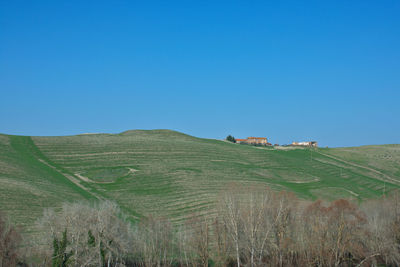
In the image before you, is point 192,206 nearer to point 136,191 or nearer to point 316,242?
point 136,191

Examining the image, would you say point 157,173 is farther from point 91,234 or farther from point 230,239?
point 91,234

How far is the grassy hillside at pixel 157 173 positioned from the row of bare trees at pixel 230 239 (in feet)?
48.4

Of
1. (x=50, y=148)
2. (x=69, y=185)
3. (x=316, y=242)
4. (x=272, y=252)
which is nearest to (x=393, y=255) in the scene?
(x=316, y=242)

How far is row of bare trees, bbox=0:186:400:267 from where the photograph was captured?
49.6 m

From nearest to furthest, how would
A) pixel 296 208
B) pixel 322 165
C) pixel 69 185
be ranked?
pixel 296 208 < pixel 69 185 < pixel 322 165

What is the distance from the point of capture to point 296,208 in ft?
220

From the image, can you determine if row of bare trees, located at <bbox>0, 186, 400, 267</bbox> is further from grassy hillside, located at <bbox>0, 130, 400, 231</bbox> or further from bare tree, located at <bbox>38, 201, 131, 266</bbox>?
grassy hillside, located at <bbox>0, 130, 400, 231</bbox>

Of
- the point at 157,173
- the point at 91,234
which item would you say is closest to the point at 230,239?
the point at 91,234

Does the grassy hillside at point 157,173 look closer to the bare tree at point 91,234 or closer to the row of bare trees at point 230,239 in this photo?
the bare tree at point 91,234

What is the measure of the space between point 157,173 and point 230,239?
46796mm

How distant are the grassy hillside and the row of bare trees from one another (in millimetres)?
14762

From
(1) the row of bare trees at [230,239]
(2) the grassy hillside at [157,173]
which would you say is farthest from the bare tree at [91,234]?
(2) the grassy hillside at [157,173]

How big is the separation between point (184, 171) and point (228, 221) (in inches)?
1817

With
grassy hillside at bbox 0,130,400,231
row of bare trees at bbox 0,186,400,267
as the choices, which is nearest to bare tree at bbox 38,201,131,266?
row of bare trees at bbox 0,186,400,267
